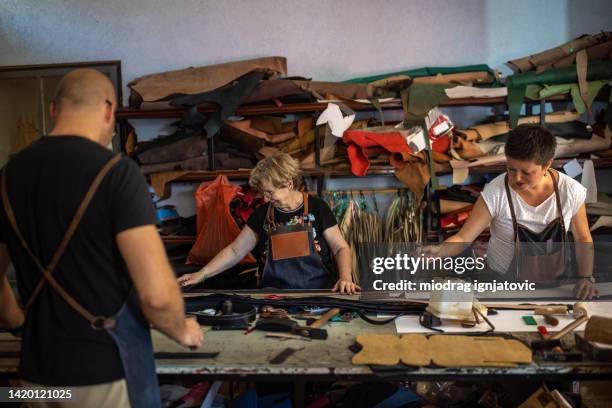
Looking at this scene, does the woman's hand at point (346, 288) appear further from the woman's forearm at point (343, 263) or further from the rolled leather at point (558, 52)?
the rolled leather at point (558, 52)

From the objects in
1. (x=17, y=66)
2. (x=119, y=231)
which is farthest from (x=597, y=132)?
(x=17, y=66)

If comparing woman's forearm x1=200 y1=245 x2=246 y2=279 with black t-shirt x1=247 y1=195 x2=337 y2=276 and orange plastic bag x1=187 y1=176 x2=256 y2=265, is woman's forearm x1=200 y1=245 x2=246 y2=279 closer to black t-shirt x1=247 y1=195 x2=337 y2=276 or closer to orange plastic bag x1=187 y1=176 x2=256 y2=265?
black t-shirt x1=247 y1=195 x2=337 y2=276

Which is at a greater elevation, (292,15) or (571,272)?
(292,15)

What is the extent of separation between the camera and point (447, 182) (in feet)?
15.1

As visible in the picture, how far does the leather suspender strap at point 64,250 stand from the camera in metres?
1.45

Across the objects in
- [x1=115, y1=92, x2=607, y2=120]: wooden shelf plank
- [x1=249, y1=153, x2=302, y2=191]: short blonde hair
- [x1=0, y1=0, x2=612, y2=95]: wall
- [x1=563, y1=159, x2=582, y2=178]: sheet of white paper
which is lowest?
[x1=563, y1=159, x2=582, y2=178]: sheet of white paper

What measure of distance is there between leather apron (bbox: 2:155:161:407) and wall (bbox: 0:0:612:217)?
3282mm

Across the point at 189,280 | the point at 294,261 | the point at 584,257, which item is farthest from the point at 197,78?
the point at 584,257

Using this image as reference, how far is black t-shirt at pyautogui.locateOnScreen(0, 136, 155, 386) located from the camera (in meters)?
1.46

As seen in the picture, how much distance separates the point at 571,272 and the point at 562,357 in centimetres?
110

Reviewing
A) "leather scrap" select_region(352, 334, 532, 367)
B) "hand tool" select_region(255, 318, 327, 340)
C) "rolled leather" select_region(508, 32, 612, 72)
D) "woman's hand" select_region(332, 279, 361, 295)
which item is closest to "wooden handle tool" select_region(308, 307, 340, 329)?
"hand tool" select_region(255, 318, 327, 340)

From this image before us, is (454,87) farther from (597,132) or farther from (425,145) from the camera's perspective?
(597,132)

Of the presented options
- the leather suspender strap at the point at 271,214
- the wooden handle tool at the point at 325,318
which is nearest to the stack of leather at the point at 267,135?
the leather suspender strap at the point at 271,214

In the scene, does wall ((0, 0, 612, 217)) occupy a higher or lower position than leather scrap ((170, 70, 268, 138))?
higher
